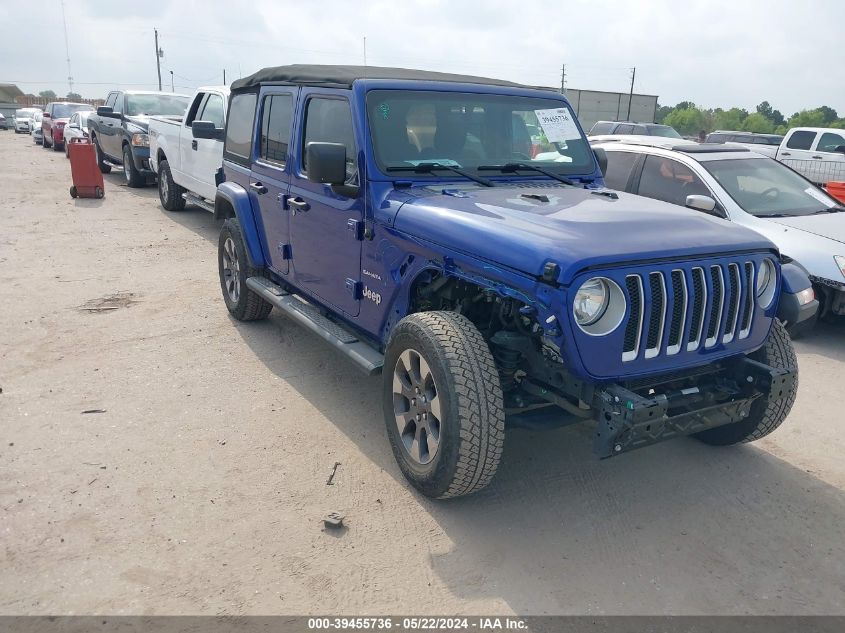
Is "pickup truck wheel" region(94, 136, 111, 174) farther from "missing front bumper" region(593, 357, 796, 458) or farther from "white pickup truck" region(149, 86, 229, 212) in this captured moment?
"missing front bumper" region(593, 357, 796, 458)

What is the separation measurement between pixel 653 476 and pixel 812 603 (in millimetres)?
1125

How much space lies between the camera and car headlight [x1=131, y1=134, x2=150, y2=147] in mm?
13195

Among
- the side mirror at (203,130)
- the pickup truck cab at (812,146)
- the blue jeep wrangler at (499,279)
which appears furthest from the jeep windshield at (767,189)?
the pickup truck cab at (812,146)

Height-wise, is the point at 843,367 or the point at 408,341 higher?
the point at 408,341

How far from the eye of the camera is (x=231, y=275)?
20.9 feet

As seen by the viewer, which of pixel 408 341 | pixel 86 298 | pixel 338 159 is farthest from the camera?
pixel 86 298

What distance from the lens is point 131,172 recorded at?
1411 centimetres

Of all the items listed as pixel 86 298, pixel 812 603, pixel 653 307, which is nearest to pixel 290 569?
pixel 653 307

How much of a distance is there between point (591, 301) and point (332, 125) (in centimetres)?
231

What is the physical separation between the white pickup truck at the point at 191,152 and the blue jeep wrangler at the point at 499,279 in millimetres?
3710

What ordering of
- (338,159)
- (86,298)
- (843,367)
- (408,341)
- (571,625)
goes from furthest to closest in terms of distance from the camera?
(86,298)
(843,367)
(338,159)
(408,341)
(571,625)

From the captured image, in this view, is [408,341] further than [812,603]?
Yes

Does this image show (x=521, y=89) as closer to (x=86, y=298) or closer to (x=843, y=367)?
(x=843, y=367)

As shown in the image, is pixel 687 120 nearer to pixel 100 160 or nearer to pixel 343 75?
pixel 100 160
